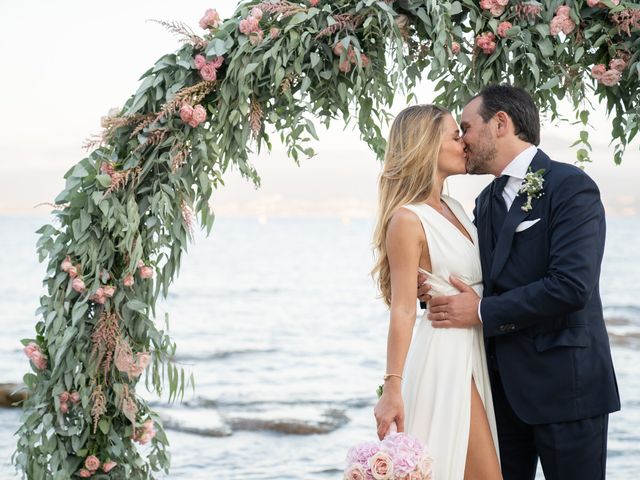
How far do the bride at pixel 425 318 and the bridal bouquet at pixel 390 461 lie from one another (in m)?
0.18

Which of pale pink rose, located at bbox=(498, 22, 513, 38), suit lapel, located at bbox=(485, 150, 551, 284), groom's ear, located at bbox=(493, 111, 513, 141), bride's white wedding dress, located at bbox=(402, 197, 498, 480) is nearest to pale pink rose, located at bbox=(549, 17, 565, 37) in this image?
pale pink rose, located at bbox=(498, 22, 513, 38)

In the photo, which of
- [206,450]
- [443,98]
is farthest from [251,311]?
[443,98]

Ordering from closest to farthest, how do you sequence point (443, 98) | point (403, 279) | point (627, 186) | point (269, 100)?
point (403, 279) → point (269, 100) → point (443, 98) → point (627, 186)

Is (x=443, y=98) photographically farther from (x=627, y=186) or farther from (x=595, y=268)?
(x=627, y=186)

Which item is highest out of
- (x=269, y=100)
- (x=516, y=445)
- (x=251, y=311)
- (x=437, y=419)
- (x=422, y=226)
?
(x=269, y=100)

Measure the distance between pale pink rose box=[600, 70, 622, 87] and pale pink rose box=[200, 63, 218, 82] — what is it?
5.41ft

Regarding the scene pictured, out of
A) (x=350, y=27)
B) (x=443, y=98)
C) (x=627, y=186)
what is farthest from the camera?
(x=627, y=186)

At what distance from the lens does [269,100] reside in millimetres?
3480

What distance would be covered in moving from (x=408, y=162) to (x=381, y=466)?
1.14 meters

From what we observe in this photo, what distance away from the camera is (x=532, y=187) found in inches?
121

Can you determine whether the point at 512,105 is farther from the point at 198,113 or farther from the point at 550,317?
the point at 198,113

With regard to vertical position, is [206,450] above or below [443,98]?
below

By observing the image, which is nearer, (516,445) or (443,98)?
(516,445)

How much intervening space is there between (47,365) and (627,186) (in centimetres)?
2729
